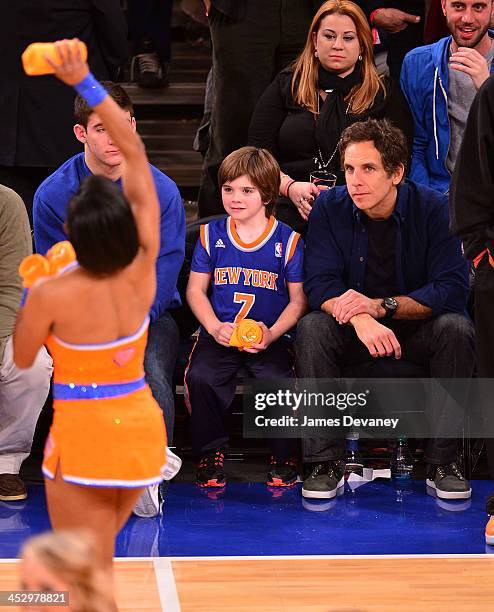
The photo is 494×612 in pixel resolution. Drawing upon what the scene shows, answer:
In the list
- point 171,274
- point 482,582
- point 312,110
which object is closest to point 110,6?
point 312,110

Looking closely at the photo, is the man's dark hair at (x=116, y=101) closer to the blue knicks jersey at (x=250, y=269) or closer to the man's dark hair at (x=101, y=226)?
the blue knicks jersey at (x=250, y=269)

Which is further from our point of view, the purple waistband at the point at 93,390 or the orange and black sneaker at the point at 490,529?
the orange and black sneaker at the point at 490,529

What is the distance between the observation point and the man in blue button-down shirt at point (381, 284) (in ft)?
16.5

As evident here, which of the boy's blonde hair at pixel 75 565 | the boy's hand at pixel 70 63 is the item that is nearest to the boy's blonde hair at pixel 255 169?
the boy's hand at pixel 70 63

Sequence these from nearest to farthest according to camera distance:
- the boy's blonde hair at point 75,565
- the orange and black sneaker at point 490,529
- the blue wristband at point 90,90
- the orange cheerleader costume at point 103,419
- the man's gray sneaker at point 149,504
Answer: the boy's blonde hair at point 75,565, the blue wristband at point 90,90, the orange cheerleader costume at point 103,419, the orange and black sneaker at point 490,529, the man's gray sneaker at point 149,504

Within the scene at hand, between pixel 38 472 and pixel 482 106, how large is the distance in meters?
2.52

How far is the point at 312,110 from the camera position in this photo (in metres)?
5.64

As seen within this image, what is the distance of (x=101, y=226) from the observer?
9.10 feet

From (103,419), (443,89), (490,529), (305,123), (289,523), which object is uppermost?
(443,89)

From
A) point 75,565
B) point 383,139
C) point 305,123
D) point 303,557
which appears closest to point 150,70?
point 305,123

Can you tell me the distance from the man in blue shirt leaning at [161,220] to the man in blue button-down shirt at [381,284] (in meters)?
0.57

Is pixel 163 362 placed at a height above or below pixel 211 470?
above

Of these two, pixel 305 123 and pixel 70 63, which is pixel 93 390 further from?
pixel 305 123

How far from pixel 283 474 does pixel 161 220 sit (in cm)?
120
